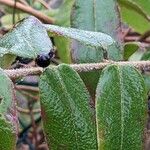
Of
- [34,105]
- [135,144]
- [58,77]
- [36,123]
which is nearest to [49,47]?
[58,77]

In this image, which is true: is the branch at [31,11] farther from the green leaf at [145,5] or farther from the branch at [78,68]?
the branch at [78,68]

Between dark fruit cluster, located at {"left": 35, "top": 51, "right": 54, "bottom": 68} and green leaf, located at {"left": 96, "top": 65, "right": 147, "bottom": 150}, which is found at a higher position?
dark fruit cluster, located at {"left": 35, "top": 51, "right": 54, "bottom": 68}

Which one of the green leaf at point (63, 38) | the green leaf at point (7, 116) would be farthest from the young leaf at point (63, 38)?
the green leaf at point (7, 116)

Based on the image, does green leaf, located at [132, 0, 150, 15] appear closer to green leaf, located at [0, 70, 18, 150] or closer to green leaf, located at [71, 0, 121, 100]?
green leaf, located at [71, 0, 121, 100]

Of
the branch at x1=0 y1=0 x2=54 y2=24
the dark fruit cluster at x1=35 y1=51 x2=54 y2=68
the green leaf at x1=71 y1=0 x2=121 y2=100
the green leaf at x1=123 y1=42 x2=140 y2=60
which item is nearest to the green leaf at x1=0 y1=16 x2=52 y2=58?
the dark fruit cluster at x1=35 y1=51 x2=54 y2=68

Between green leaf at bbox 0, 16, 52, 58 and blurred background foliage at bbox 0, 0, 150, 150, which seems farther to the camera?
blurred background foliage at bbox 0, 0, 150, 150

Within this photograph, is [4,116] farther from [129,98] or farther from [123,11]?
[123,11]
